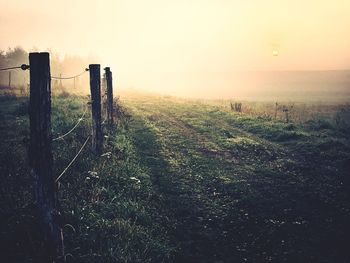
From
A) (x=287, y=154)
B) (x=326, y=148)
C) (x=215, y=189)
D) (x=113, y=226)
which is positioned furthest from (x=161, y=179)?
(x=326, y=148)

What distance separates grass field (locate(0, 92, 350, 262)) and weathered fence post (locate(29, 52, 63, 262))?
21 centimetres

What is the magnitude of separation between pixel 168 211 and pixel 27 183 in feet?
10.4

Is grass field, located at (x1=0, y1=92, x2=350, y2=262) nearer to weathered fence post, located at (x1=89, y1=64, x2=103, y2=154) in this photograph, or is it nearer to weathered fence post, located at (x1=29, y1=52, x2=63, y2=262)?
weathered fence post, located at (x1=29, y1=52, x2=63, y2=262)

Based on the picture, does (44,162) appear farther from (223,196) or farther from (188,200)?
(223,196)

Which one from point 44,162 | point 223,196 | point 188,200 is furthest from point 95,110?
point 44,162

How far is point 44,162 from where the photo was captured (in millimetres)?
4734

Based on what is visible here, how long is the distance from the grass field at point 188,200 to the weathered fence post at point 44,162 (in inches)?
8.3

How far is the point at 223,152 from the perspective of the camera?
1189 centimetres

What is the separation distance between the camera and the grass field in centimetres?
525

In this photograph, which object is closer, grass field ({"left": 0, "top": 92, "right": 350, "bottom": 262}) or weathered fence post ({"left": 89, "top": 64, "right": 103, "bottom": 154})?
grass field ({"left": 0, "top": 92, "right": 350, "bottom": 262})

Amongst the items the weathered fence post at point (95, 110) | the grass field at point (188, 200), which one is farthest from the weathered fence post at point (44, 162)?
the weathered fence post at point (95, 110)

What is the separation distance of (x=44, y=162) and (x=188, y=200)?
3.84m

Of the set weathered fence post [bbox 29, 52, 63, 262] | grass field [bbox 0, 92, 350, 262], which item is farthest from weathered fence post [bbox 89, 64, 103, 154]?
weathered fence post [bbox 29, 52, 63, 262]

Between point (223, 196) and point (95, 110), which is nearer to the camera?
point (223, 196)
